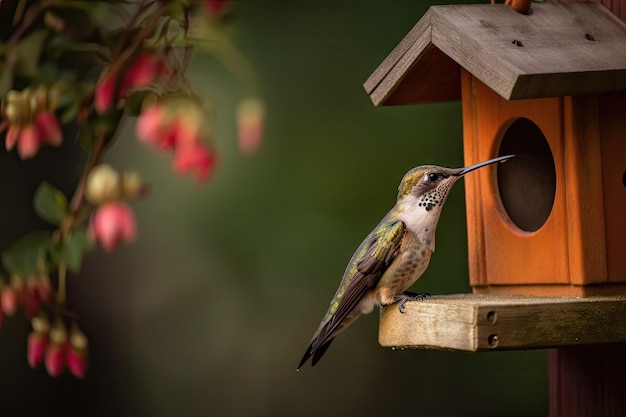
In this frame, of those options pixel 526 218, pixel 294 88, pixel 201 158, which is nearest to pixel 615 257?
pixel 526 218

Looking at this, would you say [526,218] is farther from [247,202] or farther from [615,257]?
[247,202]

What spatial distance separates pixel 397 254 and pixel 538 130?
508mm

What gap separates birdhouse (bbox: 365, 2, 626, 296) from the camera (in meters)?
2.09

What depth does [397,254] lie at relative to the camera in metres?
2.30

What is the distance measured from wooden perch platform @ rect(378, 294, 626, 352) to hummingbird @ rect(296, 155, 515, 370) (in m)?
0.20

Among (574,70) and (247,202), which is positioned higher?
(574,70)

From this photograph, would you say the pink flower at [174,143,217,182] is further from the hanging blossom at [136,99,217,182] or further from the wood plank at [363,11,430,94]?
the wood plank at [363,11,430,94]

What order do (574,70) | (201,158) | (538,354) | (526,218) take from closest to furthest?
(574,70) → (201,158) → (526,218) → (538,354)

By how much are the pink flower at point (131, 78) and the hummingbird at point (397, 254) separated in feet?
2.04

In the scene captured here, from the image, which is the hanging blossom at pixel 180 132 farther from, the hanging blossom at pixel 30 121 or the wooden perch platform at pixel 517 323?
the wooden perch platform at pixel 517 323

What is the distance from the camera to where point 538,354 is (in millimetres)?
4355

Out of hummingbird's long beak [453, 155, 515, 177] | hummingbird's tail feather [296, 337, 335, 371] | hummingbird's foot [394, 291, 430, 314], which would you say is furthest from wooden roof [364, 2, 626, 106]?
hummingbird's tail feather [296, 337, 335, 371]

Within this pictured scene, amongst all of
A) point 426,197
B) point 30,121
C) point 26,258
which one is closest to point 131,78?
point 30,121

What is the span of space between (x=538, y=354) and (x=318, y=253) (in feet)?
3.66
